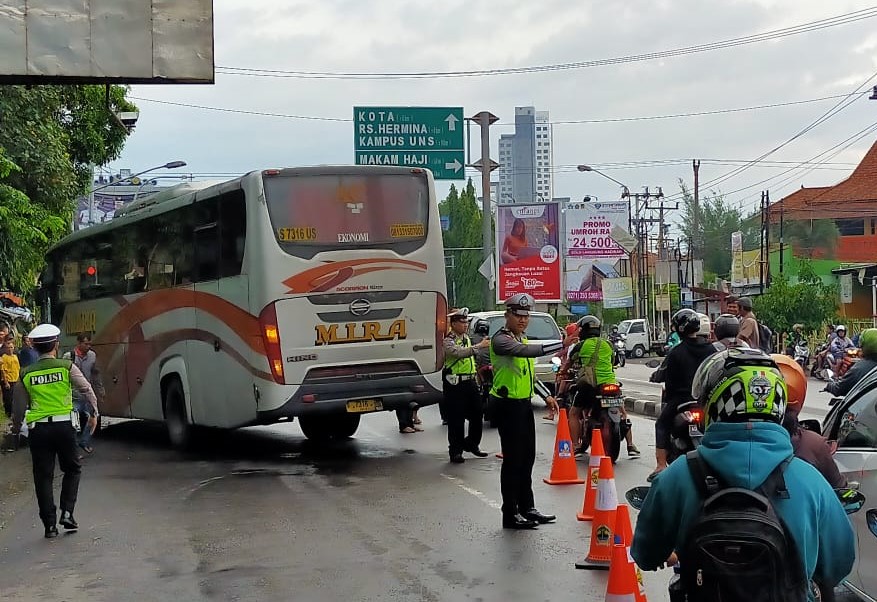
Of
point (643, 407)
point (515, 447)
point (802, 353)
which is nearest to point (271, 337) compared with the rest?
point (515, 447)

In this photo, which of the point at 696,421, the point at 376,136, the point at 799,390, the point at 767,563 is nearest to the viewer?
the point at 767,563

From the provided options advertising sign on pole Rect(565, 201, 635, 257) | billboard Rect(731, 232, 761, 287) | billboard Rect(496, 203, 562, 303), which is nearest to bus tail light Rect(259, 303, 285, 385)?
billboard Rect(496, 203, 562, 303)

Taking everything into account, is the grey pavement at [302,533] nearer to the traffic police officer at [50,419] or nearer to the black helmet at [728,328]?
the traffic police officer at [50,419]

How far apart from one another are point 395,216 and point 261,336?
2294 millimetres

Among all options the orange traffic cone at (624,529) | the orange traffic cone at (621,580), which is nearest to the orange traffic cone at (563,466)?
the orange traffic cone at (624,529)

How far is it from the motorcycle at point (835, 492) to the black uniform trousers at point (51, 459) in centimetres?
698

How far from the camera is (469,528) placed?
9531 mm

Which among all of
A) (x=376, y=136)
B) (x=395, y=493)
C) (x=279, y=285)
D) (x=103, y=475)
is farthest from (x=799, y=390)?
(x=376, y=136)

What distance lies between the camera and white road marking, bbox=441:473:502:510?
34.9ft

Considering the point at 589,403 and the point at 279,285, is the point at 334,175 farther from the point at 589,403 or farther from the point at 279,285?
the point at 589,403

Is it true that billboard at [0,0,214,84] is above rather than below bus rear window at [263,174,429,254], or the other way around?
above

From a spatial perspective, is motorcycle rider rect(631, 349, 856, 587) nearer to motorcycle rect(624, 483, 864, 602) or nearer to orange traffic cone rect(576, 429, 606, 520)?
motorcycle rect(624, 483, 864, 602)

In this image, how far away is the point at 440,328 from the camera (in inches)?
569

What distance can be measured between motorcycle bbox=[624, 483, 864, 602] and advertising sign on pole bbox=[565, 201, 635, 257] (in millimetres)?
42562
